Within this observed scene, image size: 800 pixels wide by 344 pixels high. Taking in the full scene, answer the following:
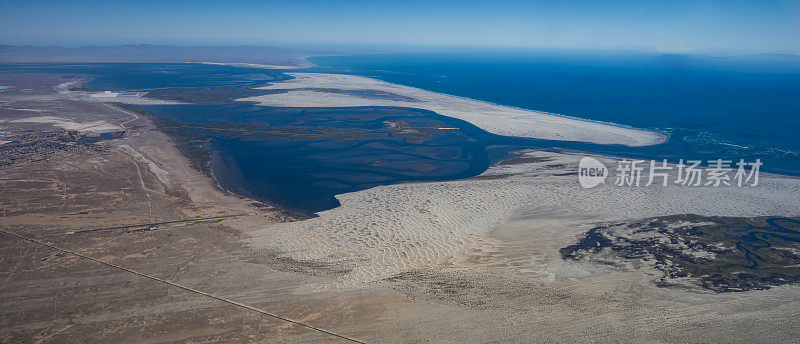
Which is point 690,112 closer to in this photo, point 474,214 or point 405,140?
point 405,140

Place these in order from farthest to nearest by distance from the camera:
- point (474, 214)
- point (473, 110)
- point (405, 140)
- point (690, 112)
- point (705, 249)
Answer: point (690, 112)
point (473, 110)
point (405, 140)
point (474, 214)
point (705, 249)

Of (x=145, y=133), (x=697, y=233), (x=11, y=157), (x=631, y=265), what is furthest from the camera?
(x=145, y=133)

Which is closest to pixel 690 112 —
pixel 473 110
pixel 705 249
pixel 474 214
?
pixel 473 110

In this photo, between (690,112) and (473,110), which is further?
(690,112)

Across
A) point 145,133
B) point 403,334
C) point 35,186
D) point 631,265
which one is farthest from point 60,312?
point 145,133

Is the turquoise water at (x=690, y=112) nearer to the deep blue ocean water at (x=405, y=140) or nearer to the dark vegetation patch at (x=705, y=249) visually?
the deep blue ocean water at (x=405, y=140)

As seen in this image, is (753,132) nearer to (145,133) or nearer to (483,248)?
(483,248)

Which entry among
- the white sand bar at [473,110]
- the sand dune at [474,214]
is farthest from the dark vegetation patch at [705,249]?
the white sand bar at [473,110]

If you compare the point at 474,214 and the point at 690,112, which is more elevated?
the point at 690,112
